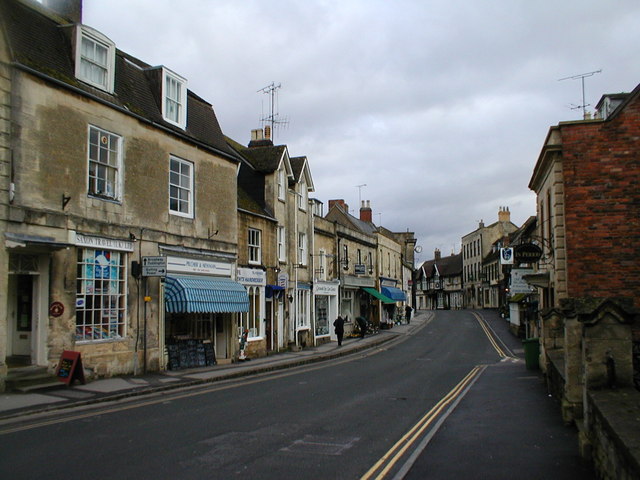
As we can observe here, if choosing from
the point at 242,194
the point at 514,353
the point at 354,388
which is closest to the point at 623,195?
the point at 354,388

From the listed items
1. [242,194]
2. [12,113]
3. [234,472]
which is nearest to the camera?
[234,472]

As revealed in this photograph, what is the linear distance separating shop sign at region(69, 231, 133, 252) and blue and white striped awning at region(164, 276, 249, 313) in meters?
2.14

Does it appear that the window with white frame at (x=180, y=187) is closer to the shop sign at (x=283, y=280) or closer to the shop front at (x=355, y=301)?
the shop sign at (x=283, y=280)

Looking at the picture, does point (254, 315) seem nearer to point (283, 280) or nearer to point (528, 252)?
point (283, 280)

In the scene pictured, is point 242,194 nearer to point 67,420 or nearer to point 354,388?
point 354,388

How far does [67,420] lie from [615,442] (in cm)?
914

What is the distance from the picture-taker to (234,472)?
7426mm

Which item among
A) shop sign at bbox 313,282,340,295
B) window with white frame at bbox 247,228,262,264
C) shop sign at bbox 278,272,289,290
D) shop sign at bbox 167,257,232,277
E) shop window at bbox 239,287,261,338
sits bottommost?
shop window at bbox 239,287,261,338

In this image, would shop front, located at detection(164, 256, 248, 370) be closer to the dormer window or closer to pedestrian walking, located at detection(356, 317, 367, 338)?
the dormer window

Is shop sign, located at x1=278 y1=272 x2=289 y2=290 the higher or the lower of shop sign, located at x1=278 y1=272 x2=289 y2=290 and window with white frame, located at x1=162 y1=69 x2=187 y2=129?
the lower

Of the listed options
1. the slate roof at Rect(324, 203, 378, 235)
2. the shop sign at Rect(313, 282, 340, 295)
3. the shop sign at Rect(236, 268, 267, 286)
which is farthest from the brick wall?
the slate roof at Rect(324, 203, 378, 235)

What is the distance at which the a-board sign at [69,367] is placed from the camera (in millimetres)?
14266

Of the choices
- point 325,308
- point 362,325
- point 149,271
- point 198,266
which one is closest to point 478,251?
point 362,325

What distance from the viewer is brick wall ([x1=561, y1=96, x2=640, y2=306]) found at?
18.1 metres
